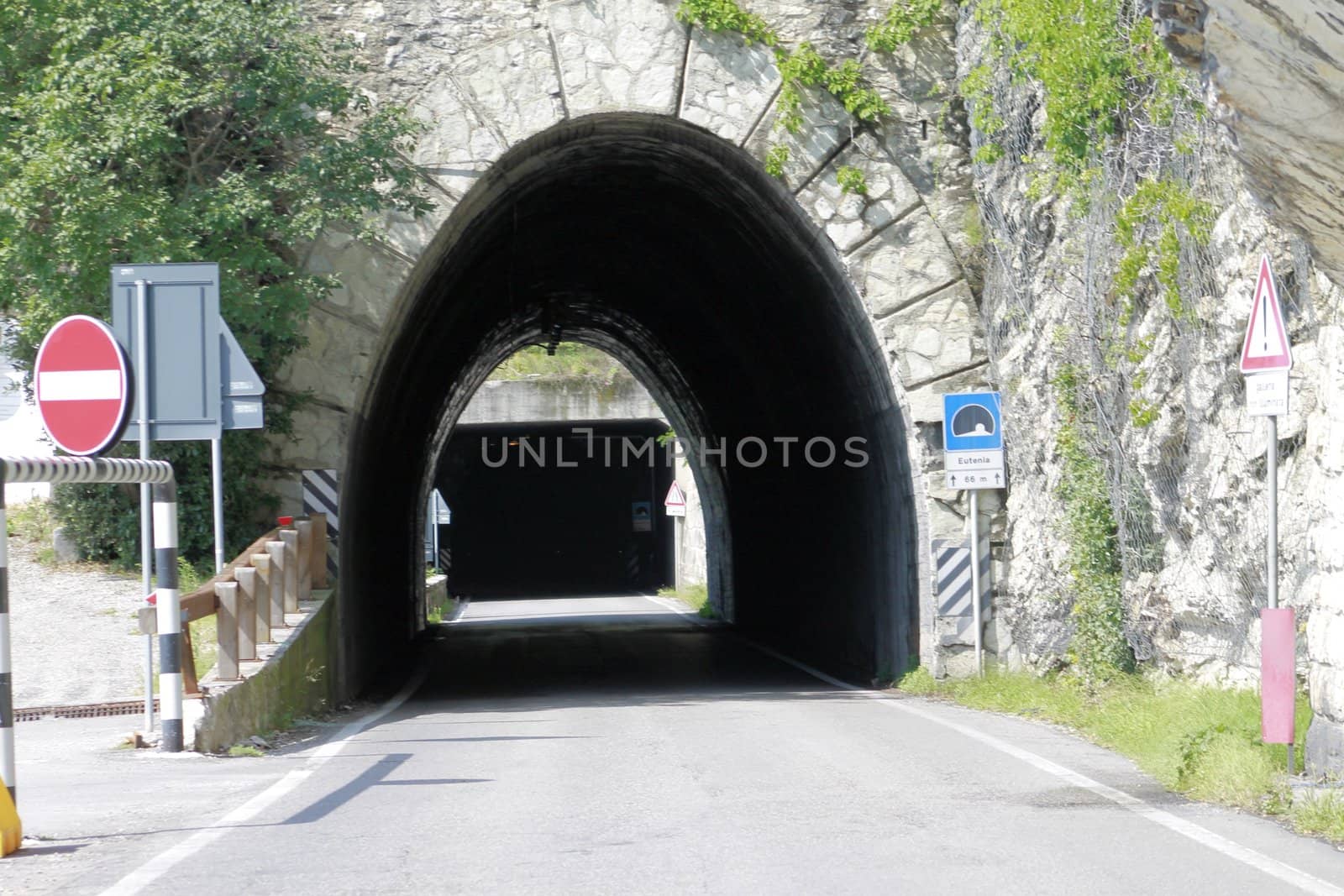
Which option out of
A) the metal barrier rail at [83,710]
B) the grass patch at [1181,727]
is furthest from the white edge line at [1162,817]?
the metal barrier rail at [83,710]

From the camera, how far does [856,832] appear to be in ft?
21.5

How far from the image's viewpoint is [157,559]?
8.86 m

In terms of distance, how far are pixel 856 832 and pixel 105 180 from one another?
8.95m

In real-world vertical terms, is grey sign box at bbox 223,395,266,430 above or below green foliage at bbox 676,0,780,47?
below

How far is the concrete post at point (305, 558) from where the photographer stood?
44.7 feet

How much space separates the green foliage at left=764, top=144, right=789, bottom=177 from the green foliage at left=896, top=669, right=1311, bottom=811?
5.06 metres

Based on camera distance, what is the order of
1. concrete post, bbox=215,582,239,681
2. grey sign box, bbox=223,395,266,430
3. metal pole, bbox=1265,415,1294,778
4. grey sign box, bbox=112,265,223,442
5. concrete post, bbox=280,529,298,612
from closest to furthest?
metal pole, bbox=1265,415,1294,778
concrete post, bbox=215,582,239,681
grey sign box, bbox=112,265,223,442
grey sign box, bbox=223,395,266,430
concrete post, bbox=280,529,298,612

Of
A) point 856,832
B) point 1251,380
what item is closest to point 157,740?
point 856,832

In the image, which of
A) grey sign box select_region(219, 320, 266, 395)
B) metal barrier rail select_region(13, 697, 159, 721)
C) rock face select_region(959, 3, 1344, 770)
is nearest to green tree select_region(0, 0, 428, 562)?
grey sign box select_region(219, 320, 266, 395)

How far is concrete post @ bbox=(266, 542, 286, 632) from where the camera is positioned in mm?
11914

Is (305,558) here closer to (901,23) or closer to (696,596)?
(901,23)

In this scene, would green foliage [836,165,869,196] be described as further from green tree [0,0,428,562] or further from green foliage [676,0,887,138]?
green tree [0,0,428,562]

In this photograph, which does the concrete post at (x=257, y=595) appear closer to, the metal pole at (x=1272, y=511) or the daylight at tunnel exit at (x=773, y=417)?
the daylight at tunnel exit at (x=773, y=417)

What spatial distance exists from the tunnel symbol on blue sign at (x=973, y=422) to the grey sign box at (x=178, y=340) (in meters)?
6.85
